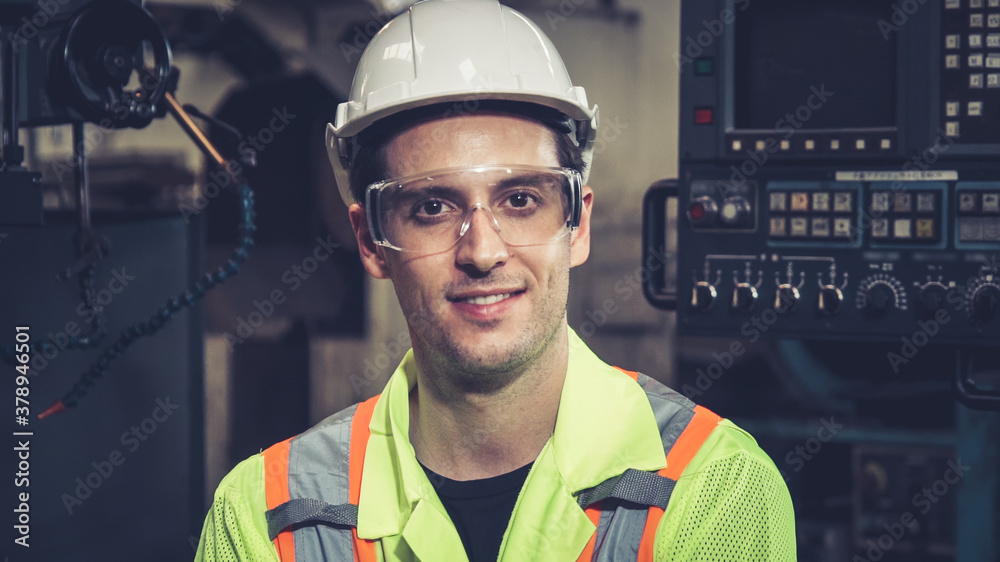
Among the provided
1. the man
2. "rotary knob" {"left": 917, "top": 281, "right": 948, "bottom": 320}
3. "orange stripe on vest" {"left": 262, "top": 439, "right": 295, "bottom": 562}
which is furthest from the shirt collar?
"rotary knob" {"left": 917, "top": 281, "right": 948, "bottom": 320}

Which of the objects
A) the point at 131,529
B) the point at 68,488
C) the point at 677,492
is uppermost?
the point at 677,492

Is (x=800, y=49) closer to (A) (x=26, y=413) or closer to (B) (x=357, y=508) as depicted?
(B) (x=357, y=508)

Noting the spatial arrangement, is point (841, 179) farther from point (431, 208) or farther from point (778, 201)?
point (431, 208)

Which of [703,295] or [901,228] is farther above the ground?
[901,228]

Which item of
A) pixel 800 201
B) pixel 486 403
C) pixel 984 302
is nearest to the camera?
pixel 486 403

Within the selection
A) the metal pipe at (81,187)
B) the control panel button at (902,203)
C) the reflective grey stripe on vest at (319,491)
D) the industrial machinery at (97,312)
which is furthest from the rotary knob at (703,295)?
the metal pipe at (81,187)

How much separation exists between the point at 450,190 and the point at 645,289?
678mm

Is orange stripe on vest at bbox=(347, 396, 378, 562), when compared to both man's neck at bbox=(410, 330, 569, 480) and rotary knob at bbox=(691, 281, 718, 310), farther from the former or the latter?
rotary knob at bbox=(691, 281, 718, 310)

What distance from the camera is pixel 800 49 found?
5.85 feet

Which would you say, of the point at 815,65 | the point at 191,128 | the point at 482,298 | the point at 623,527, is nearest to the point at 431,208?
the point at 482,298

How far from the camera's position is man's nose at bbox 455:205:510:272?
4.21 feet

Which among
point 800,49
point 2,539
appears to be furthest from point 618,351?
point 2,539

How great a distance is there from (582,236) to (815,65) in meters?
0.59

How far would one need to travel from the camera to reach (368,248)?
1.51 meters
